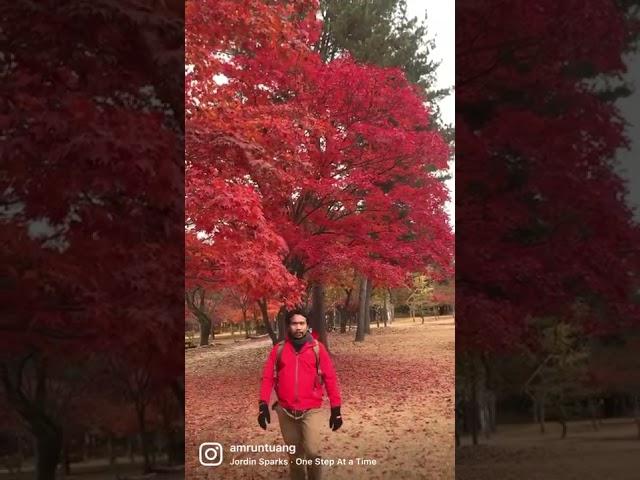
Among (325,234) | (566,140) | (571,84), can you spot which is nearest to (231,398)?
(325,234)

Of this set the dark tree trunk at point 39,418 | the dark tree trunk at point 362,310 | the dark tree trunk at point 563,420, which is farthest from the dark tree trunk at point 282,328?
the dark tree trunk at point 563,420

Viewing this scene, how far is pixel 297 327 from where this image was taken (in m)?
4.61

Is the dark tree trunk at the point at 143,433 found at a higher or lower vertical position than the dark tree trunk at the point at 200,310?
lower

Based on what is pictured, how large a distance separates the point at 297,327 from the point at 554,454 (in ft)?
7.37

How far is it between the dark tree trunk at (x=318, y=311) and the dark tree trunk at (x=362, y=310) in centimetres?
26

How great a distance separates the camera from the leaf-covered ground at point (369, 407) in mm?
4613

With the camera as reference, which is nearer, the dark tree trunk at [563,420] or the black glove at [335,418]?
the black glove at [335,418]

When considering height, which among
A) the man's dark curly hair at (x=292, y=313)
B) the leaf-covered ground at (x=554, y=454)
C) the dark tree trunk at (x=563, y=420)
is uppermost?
the man's dark curly hair at (x=292, y=313)

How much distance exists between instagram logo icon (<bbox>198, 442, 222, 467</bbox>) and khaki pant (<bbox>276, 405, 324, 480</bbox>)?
542mm

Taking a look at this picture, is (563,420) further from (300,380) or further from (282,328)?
(282,328)

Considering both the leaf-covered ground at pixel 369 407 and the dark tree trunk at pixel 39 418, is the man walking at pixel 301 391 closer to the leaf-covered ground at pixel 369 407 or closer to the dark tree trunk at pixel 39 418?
the leaf-covered ground at pixel 369 407

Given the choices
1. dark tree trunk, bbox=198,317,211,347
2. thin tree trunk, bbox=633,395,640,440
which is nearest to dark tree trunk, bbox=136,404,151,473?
dark tree trunk, bbox=198,317,211,347

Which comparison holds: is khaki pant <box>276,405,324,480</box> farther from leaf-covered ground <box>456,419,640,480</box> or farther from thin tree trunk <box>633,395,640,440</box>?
thin tree trunk <box>633,395,640,440</box>

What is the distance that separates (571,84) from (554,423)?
2623 millimetres
